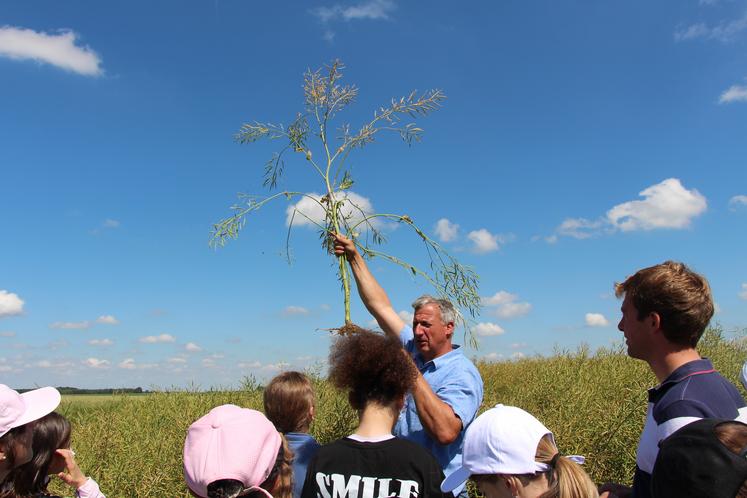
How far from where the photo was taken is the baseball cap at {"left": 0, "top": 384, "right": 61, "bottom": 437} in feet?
8.92

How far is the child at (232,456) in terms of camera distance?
2.20 metres

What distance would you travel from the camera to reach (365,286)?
4.11 meters

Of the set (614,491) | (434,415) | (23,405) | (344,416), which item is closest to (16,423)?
(23,405)

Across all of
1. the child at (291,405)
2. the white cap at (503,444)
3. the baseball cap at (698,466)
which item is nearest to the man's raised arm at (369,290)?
the child at (291,405)

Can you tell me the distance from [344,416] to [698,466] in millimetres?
5303

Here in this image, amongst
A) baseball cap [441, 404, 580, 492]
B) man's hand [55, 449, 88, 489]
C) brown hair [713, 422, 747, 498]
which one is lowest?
man's hand [55, 449, 88, 489]

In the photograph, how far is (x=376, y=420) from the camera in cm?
271

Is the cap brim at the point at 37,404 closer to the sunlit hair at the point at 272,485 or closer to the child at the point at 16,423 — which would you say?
the child at the point at 16,423

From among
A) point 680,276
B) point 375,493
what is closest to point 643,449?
point 680,276

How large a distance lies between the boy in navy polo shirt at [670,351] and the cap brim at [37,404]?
2.69 m

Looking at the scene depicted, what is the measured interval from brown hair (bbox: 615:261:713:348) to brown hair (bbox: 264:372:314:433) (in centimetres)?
190

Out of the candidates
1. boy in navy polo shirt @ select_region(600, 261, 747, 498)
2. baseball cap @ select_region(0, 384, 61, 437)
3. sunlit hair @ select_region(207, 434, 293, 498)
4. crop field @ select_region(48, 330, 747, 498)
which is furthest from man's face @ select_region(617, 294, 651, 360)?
crop field @ select_region(48, 330, 747, 498)

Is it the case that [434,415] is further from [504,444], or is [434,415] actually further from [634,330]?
[634,330]

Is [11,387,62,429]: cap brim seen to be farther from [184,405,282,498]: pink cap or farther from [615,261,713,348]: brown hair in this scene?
[615,261,713,348]: brown hair
